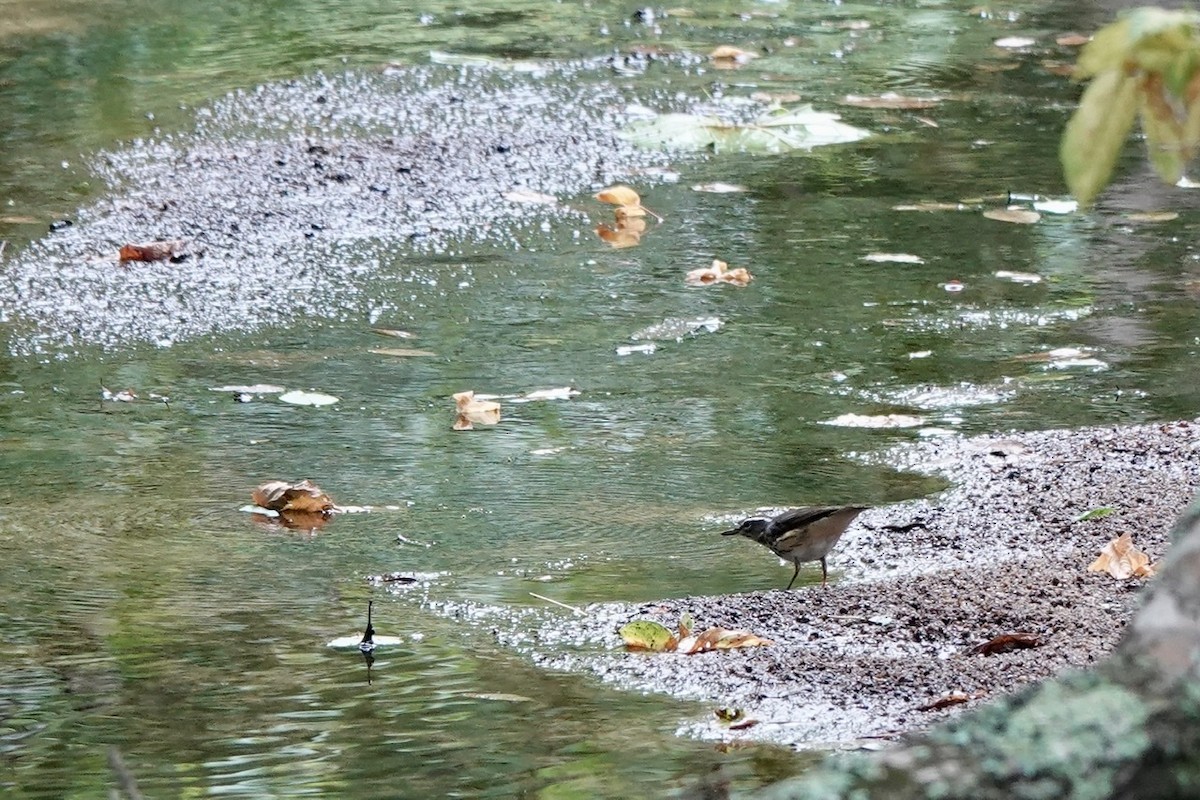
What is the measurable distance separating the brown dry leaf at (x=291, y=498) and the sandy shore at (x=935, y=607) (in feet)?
2.69

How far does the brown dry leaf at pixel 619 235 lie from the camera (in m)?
6.00

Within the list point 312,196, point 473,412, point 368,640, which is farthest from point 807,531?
point 312,196

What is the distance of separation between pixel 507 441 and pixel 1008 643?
171cm

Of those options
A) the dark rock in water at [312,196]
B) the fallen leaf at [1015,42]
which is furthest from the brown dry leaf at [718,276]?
the fallen leaf at [1015,42]

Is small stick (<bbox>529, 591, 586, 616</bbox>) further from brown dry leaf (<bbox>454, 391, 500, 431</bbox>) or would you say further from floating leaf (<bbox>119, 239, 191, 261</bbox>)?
floating leaf (<bbox>119, 239, 191, 261</bbox>)

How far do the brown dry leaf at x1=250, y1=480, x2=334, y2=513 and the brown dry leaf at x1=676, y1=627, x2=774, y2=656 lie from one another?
44.9 inches

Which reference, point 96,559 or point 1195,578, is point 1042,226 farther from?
point 1195,578

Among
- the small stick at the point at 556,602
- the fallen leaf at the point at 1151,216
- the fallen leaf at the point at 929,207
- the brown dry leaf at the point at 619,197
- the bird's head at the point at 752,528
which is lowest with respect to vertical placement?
the small stick at the point at 556,602

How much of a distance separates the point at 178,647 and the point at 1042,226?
3722 mm

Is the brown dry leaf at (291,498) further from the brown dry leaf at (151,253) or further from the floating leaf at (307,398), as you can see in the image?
the brown dry leaf at (151,253)

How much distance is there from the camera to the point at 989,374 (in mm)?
4824

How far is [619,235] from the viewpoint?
6.06 metres

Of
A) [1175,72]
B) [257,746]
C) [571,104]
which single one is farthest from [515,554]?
[571,104]

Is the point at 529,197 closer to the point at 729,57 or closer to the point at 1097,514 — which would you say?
the point at 729,57
